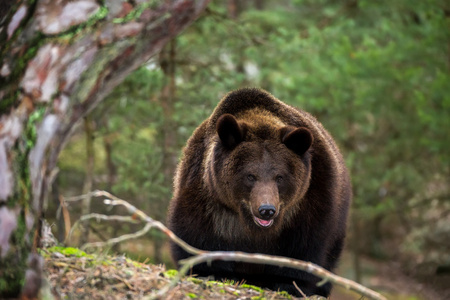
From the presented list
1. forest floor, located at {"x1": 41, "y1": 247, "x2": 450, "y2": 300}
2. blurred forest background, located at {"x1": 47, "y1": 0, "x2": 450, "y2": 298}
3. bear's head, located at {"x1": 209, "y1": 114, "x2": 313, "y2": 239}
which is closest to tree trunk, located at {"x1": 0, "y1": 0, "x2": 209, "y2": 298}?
forest floor, located at {"x1": 41, "y1": 247, "x2": 450, "y2": 300}

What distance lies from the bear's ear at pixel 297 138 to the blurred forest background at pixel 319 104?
3.98m

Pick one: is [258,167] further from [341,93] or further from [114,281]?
[341,93]

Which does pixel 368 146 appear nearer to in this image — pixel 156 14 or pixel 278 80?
pixel 278 80

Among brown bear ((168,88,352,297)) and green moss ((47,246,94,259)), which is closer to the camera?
green moss ((47,246,94,259))

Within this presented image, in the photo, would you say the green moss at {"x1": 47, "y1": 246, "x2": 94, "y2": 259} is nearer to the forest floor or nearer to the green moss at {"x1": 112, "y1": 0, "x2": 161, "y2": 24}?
the forest floor

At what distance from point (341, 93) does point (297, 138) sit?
960 centimetres

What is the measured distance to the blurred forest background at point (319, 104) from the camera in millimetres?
10805

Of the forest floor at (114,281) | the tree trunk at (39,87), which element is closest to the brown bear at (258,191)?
the forest floor at (114,281)

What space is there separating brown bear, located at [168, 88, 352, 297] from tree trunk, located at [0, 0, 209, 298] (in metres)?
1.59

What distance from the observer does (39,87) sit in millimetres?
3535

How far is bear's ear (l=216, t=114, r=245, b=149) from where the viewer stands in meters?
5.26

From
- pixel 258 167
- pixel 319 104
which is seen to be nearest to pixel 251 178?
pixel 258 167

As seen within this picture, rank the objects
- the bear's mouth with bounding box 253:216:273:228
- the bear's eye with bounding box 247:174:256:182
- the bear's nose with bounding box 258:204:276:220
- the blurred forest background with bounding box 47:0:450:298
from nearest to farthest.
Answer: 1. the bear's nose with bounding box 258:204:276:220
2. the bear's mouth with bounding box 253:216:273:228
3. the bear's eye with bounding box 247:174:256:182
4. the blurred forest background with bounding box 47:0:450:298

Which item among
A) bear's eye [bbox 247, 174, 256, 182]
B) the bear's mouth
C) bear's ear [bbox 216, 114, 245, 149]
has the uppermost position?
bear's ear [bbox 216, 114, 245, 149]
